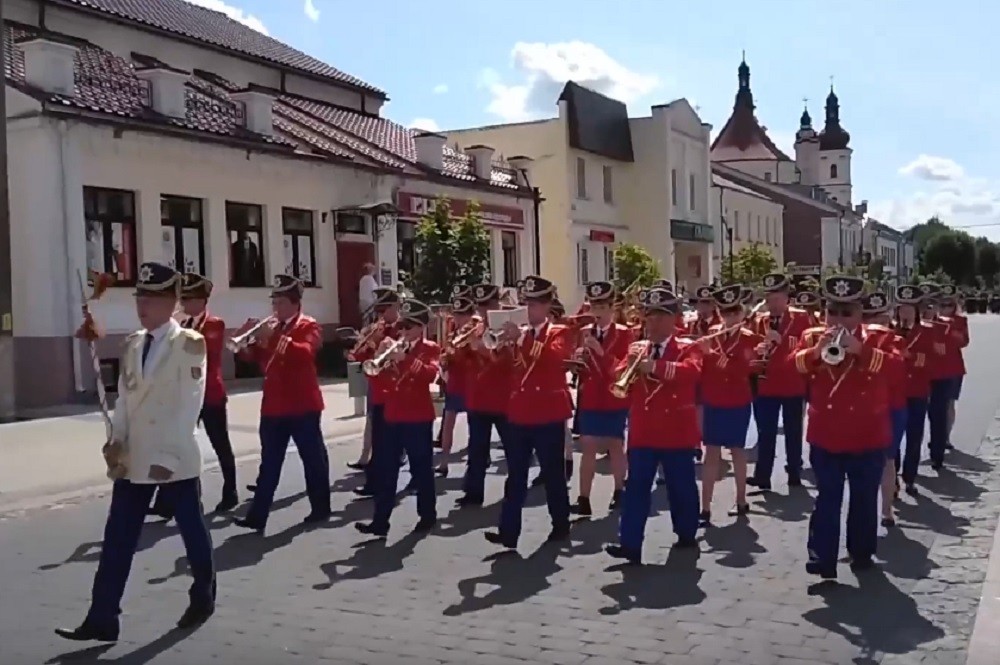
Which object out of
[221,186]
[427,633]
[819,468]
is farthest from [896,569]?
[221,186]

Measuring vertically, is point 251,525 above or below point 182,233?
below

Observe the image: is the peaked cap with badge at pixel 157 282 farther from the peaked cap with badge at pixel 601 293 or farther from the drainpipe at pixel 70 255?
the drainpipe at pixel 70 255

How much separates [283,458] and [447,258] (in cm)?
1446

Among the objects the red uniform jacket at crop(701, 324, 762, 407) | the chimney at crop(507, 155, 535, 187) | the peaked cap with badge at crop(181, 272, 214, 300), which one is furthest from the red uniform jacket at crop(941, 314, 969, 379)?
the chimney at crop(507, 155, 535, 187)

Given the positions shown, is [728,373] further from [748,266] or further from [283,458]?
[748,266]

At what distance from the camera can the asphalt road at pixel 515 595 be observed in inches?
230

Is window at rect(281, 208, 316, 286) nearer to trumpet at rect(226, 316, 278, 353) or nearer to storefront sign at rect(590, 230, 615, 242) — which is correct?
trumpet at rect(226, 316, 278, 353)

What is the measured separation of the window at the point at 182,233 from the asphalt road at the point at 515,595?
40.9 ft

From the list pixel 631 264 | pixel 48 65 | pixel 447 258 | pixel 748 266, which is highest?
pixel 48 65

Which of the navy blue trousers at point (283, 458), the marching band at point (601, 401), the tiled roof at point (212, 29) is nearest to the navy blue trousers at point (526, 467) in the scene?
the marching band at point (601, 401)

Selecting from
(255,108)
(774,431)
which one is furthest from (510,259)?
(774,431)

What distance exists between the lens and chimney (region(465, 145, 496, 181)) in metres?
31.6

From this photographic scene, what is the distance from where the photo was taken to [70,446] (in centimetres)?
1430

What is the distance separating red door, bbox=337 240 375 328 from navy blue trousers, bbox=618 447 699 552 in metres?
18.7
